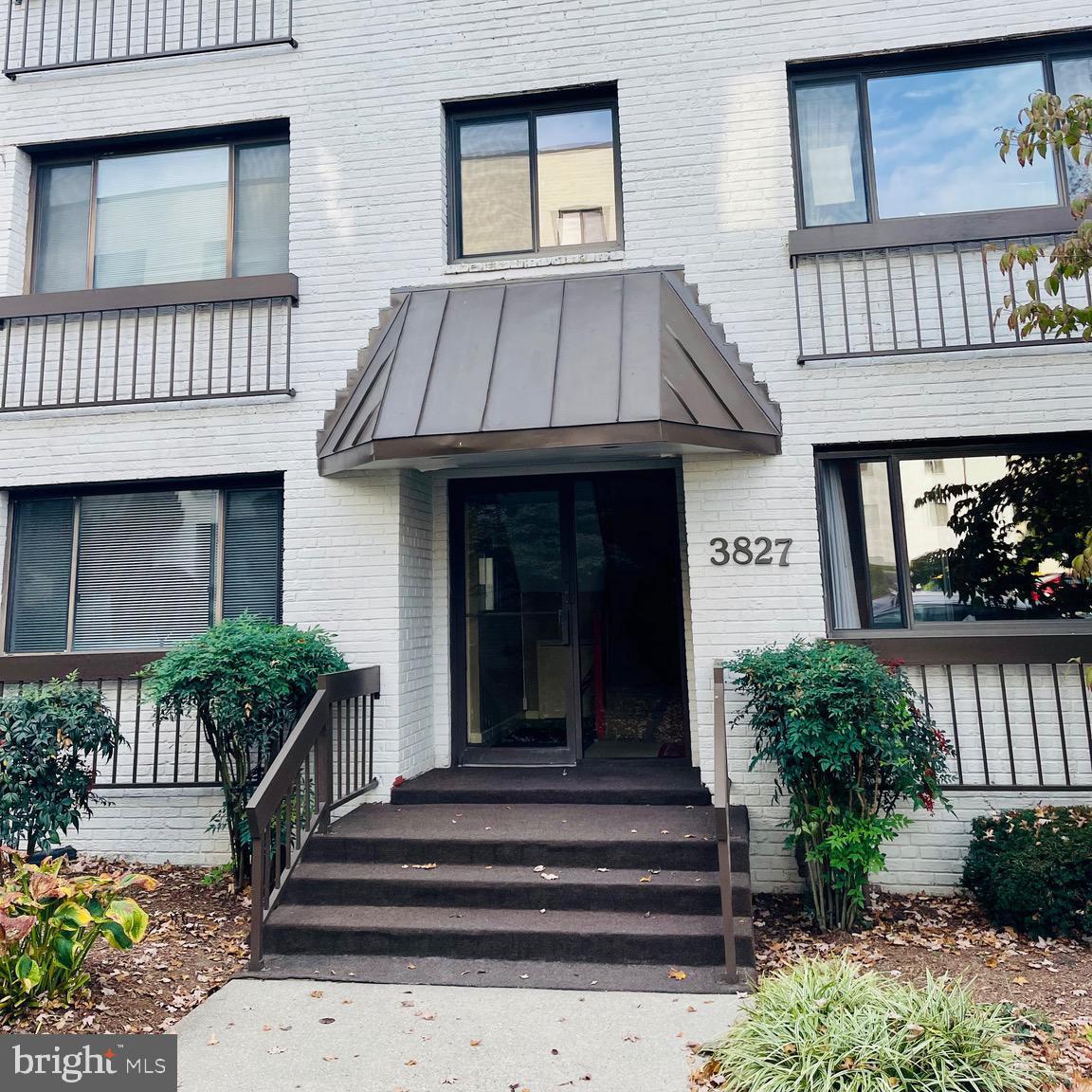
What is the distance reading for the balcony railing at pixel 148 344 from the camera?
664 cm

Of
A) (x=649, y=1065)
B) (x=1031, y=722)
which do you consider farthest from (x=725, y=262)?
(x=649, y=1065)

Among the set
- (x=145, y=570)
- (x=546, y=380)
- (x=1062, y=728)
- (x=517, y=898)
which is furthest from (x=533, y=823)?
(x=145, y=570)

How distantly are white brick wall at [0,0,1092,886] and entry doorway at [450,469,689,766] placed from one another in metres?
0.28

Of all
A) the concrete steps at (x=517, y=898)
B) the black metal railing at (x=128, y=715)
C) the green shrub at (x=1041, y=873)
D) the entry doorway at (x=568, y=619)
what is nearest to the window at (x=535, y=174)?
the entry doorway at (x=568, y=619)

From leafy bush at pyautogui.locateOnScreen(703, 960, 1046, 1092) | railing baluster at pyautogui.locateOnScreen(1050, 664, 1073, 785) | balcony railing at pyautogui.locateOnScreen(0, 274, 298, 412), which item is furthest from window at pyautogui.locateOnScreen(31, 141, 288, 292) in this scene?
railing baluster at pyautogui.locateOnScreen(1050, 664, 1073, 785)

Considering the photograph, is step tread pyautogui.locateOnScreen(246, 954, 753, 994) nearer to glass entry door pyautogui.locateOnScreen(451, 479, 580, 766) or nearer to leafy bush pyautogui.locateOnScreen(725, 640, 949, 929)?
leafy bush pyautogui.locateOnScreen(725, 640, 949, 929)

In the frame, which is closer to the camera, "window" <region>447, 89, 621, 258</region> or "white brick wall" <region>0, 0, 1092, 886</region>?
"white brick wall" <region>0, 0, 1092, 886</region>

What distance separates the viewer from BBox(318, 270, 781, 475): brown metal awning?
539 centimetres

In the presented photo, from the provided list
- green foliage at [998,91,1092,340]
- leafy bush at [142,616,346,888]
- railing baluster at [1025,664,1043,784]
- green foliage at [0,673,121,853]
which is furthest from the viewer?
railing baluster at [1025,664,1043,784]

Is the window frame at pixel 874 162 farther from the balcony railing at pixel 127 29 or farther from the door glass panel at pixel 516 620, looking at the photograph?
the balcony railing at pixel 127 29

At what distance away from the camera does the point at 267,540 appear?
21.9 ft

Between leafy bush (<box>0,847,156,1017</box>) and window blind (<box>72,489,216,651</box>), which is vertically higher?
window blind (<box>72,489,216,651</box>)

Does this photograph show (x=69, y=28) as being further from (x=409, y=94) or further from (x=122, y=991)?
(x=122, y=991)

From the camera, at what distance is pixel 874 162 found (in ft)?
20.9
